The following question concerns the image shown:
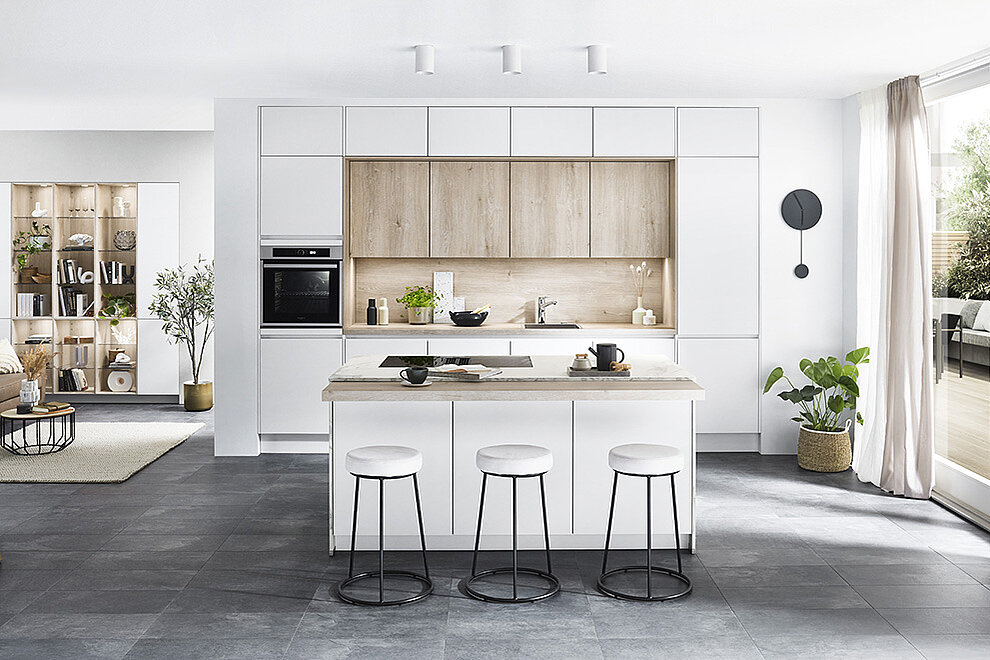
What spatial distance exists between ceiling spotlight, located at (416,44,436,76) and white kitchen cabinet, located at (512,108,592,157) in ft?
5.44

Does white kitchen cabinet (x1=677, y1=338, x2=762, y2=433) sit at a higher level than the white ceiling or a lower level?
lower

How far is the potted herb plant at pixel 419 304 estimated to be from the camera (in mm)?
6969

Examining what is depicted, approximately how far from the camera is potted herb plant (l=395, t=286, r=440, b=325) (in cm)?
697

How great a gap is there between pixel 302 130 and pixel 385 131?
60cm

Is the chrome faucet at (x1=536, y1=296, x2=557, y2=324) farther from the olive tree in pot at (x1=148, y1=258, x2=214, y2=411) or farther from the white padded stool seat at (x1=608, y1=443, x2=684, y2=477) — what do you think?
the olive tree in pot at (x1=148, y1=258, x2=214, y2=411)

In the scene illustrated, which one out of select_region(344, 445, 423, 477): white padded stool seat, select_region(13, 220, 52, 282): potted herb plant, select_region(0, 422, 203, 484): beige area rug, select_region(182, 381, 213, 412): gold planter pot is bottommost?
select_region(0, 422, 203, 484): beige area rug

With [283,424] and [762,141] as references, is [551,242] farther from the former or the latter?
[283,424]

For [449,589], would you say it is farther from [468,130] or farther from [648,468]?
[468,130]

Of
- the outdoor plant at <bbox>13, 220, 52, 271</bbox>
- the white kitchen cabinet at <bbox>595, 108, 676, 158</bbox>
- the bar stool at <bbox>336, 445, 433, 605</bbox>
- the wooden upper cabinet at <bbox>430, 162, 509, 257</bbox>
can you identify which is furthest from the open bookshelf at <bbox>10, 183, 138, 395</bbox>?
the bar stool at <bbox>336, 445, 433, 605</bbox>

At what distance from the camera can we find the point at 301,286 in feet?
21.5

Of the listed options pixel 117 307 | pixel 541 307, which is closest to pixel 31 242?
pixel 117 307

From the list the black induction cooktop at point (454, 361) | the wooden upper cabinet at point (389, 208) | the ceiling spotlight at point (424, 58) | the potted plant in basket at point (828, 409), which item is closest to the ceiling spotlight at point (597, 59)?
the ceiling spotlight at point (424, 58)

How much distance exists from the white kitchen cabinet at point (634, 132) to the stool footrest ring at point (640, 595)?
350cm

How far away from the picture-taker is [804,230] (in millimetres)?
6570
